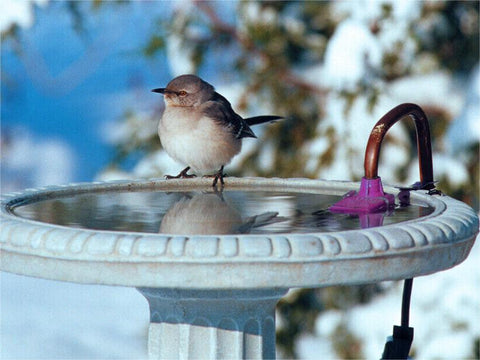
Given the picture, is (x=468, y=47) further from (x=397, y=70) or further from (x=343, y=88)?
(x=343, y=88)

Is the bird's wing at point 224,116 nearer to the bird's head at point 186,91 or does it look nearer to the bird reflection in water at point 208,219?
the bird's head at point 186,91

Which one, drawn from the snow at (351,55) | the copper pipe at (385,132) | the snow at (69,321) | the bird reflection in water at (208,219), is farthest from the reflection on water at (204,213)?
the snow at (69,321)

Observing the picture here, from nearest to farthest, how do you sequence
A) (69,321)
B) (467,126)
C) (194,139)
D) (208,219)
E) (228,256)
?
(228,256)
(208,219)
(194,139)
(467,126)
(69,321)

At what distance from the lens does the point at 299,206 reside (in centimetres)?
275

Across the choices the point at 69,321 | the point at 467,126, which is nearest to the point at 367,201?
the point at 467,126

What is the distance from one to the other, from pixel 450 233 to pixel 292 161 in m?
3.03

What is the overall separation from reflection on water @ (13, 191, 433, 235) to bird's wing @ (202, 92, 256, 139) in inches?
12.0

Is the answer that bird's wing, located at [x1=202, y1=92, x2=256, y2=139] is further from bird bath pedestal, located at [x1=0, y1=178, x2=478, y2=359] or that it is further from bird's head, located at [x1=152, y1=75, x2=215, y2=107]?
bird bath pedestal, located at [x1=0, y1=178, x2=478, y2=359]

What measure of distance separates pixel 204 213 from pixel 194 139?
29.7 inches

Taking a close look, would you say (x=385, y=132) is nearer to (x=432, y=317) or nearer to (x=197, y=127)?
(x=197, y=127)

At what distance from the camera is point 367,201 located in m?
2.51

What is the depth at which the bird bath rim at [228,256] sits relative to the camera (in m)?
1.93

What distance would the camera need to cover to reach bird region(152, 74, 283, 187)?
324 centimetres

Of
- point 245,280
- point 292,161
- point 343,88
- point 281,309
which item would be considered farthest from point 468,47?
point 245,280
